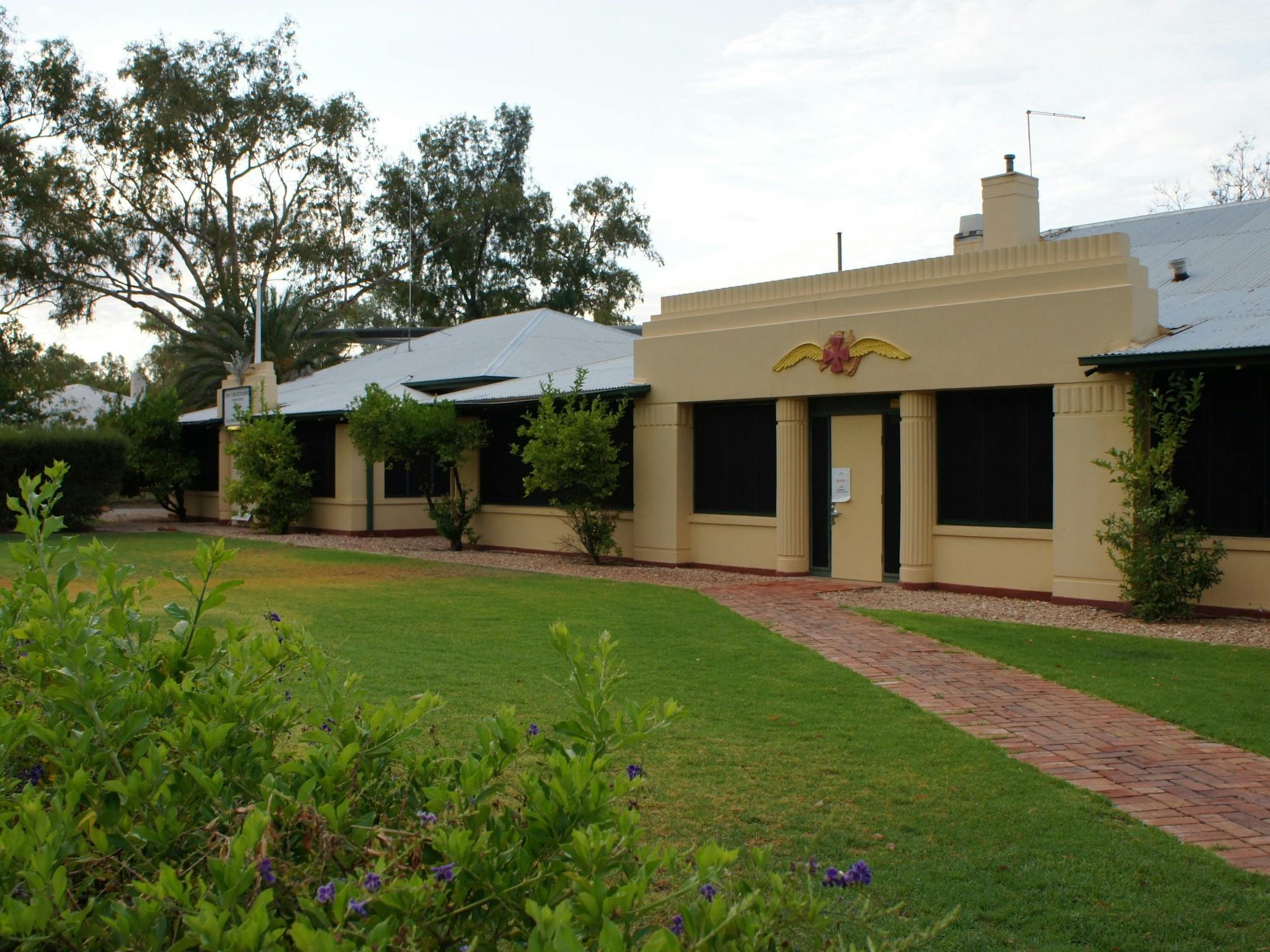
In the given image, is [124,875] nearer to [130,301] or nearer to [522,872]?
[522,872]

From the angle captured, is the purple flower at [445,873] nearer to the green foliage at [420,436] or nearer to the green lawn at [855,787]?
the green lawn at [855,787]

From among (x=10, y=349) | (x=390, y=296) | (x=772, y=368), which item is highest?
(x=390, y=296)

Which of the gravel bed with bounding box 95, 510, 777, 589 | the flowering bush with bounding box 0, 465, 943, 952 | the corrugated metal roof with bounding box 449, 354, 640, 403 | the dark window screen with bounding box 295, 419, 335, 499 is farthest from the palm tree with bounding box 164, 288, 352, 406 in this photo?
the flowering bush with bounding box 0, 465, 943, 952

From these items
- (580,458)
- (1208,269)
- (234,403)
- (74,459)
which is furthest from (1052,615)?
(74,459)

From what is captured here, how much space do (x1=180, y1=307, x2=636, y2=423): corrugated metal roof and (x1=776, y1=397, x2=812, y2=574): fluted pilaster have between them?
26.9 feet

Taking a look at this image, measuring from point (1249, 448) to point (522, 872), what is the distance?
1245 centimetres

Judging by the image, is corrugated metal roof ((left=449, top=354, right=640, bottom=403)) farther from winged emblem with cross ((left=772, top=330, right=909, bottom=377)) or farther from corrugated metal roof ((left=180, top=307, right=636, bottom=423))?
winged emblem with cross ((left=772, top=330, right=909, bottom=377))

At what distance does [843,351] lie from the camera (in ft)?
54.7

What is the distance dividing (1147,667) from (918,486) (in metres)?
5.60

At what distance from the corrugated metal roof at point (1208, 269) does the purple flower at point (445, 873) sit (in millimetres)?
11698

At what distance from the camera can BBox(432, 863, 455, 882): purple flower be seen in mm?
2418

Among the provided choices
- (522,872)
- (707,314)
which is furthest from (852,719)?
(707,314)

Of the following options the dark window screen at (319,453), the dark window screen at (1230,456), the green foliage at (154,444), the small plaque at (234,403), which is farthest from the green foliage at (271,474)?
the dark window screen at (1230,456)

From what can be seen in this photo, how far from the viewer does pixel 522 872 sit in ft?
8.36
